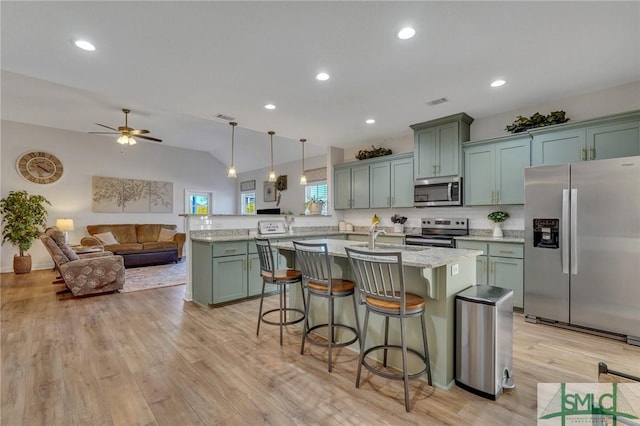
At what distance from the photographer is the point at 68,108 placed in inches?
220

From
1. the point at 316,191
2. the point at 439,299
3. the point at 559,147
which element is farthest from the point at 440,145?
the point at 316,191

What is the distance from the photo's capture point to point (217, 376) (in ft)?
7.43

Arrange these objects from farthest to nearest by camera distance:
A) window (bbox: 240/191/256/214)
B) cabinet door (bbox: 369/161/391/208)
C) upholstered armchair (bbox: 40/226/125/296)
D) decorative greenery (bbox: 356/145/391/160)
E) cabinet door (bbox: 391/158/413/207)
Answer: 1. window (bbox: 240/191/256/214)
2. decorative greenery (bbox: 356/145/391/160)
3. cabinet door (bbox: 369/161/391/208)
4. cabinet door (bbox: 391/158/413/207)
5. upholstered armchair (bbox: 40/226/125/296)

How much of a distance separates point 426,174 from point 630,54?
2450mm

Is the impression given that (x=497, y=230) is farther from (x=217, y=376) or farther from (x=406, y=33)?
(x=217, y=376)

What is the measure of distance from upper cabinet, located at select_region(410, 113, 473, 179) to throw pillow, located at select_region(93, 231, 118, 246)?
6825 millimetres

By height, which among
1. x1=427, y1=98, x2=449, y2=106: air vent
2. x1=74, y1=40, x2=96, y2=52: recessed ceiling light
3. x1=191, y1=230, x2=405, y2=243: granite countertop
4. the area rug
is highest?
x1=427, y1=98, x2=449, y2=106: air vent

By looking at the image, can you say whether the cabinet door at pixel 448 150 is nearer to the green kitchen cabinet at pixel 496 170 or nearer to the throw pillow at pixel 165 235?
the green kitchen cabinet at pixel 496 170

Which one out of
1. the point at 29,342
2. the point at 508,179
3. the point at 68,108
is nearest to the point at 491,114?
the point at 508,179

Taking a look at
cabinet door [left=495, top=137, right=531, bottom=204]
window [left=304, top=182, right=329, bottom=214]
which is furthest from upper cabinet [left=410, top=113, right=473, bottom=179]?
window [left=304, top=182, right=329, bottom=214]

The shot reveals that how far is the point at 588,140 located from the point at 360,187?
3.30 m

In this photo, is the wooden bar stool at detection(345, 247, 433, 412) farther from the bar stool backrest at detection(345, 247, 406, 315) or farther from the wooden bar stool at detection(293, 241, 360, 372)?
the wooden bar stool at detection(293, 241, 360, 372)

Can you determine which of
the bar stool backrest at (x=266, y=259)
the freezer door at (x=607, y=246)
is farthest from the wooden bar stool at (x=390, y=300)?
the freezer door at (x=607, y=246)

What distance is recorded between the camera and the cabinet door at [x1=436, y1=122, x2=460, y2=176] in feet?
14.3
